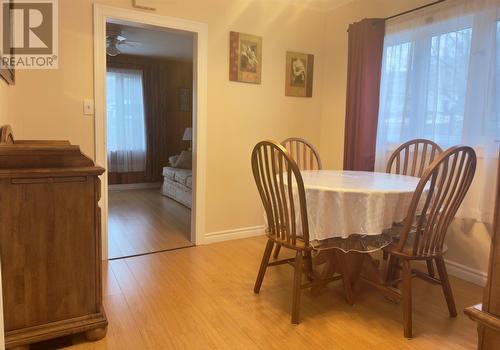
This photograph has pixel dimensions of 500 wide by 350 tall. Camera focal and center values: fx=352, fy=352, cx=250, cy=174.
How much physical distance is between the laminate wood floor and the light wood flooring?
0.43 m

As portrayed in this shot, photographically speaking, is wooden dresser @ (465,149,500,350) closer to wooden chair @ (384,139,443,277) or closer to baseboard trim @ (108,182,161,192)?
wooden chair @ (384,139,443,277)

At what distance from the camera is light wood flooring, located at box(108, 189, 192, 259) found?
10.3 ft

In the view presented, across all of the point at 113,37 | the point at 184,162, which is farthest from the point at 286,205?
the point at 184,162

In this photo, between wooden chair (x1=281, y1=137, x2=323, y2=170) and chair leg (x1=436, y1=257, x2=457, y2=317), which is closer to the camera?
chair leg (x1=436, y1=257, x2=457, y2=317)

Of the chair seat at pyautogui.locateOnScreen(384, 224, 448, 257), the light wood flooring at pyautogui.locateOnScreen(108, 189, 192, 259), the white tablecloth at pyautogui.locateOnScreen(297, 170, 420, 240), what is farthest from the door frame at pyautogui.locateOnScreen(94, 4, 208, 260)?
the chair seat at pyautogui.locateOnScreen(384, 224, 448, 257)

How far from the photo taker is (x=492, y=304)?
65 centimetres

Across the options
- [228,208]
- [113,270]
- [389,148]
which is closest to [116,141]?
[228,208]

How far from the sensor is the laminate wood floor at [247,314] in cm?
174

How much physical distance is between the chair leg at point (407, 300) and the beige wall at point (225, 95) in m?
1.86

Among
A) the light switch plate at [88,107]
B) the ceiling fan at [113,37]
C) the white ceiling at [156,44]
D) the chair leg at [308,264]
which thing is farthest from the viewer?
the white ceiling at [156,44]

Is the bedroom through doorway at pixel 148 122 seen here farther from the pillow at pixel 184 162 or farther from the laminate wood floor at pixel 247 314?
the laminate wood floor at pixel 247 314

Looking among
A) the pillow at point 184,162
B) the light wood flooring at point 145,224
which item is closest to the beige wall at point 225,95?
the light wood flooring at point 145,224

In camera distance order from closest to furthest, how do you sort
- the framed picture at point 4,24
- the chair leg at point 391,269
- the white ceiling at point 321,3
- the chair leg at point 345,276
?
the framed picture at point 4,24
the chair leg at point 345,276
the chair leg at point 391,269
the white ceiling at point 321,3

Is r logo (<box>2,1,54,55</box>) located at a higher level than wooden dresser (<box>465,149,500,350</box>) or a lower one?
higher
